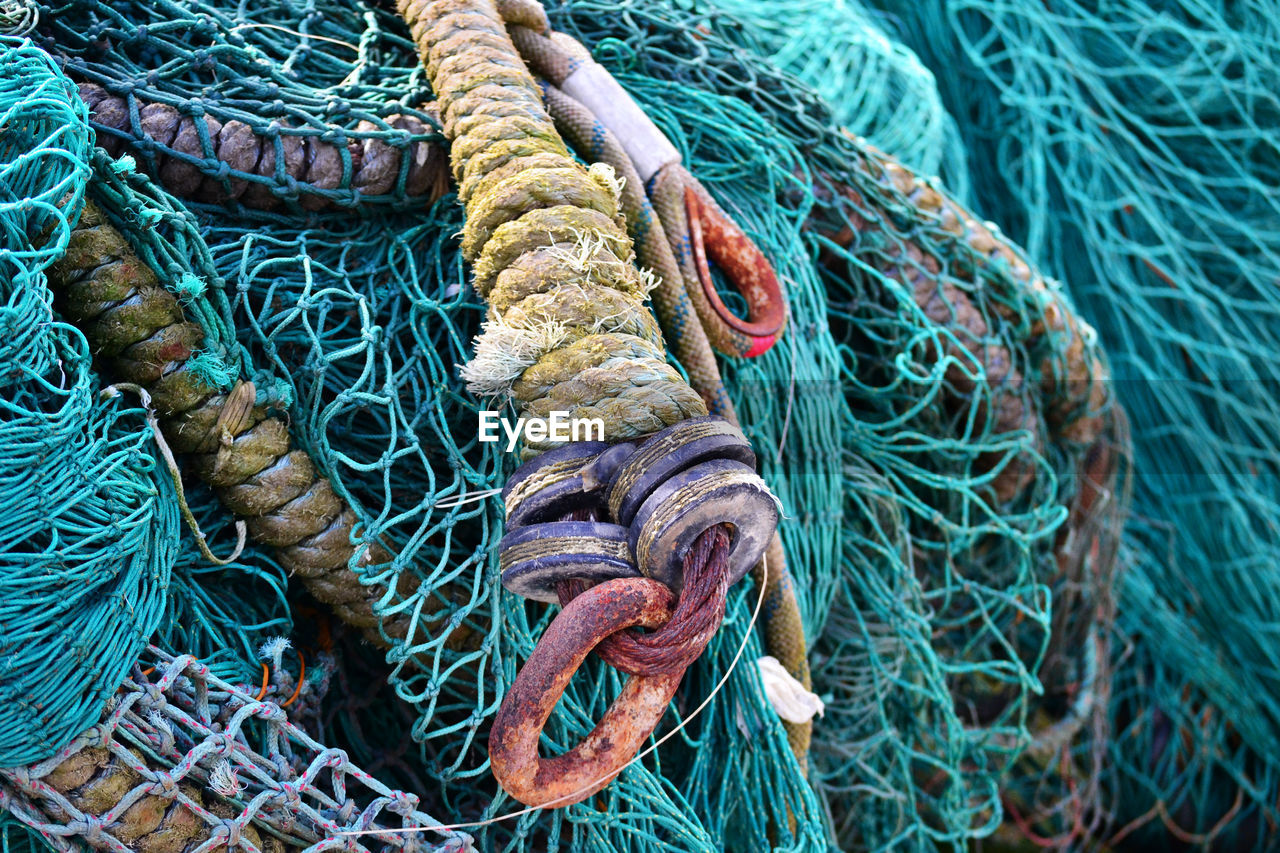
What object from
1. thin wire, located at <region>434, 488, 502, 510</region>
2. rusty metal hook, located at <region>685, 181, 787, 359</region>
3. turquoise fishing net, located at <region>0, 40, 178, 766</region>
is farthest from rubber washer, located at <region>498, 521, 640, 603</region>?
rusty metal hook, located at <region>685, 181, 787, 359</region>

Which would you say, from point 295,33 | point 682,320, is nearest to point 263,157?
point 295,33

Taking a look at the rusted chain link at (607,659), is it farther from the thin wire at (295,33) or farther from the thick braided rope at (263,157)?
the thin wire at (295,33)

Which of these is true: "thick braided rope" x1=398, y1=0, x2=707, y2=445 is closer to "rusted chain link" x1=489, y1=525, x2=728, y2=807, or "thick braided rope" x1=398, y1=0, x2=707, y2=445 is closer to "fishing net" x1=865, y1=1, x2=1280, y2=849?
"rusted chain link" x1=489, y1=525, x2=728, y2=807

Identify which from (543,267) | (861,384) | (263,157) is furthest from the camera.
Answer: (861,384)

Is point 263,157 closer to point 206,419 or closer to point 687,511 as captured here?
point 206,419

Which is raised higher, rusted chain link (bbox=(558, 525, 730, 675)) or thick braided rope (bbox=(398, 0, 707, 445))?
thick braided rope (bbox=(398, 0, 707, 445))

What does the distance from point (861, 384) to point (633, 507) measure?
2.53 ft

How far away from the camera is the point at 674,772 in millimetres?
1247

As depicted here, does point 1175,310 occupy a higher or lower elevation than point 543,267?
lower

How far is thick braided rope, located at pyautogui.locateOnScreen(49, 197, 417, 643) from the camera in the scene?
3.23ft

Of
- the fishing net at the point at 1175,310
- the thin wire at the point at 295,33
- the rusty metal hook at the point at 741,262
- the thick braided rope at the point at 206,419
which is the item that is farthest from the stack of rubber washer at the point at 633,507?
the fishing net at the point at 1175,310

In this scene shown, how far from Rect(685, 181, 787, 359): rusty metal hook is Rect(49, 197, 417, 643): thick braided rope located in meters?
0.50

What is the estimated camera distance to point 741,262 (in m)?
1.28

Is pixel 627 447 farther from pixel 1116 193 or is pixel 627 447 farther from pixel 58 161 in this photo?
pixel 1116 193
